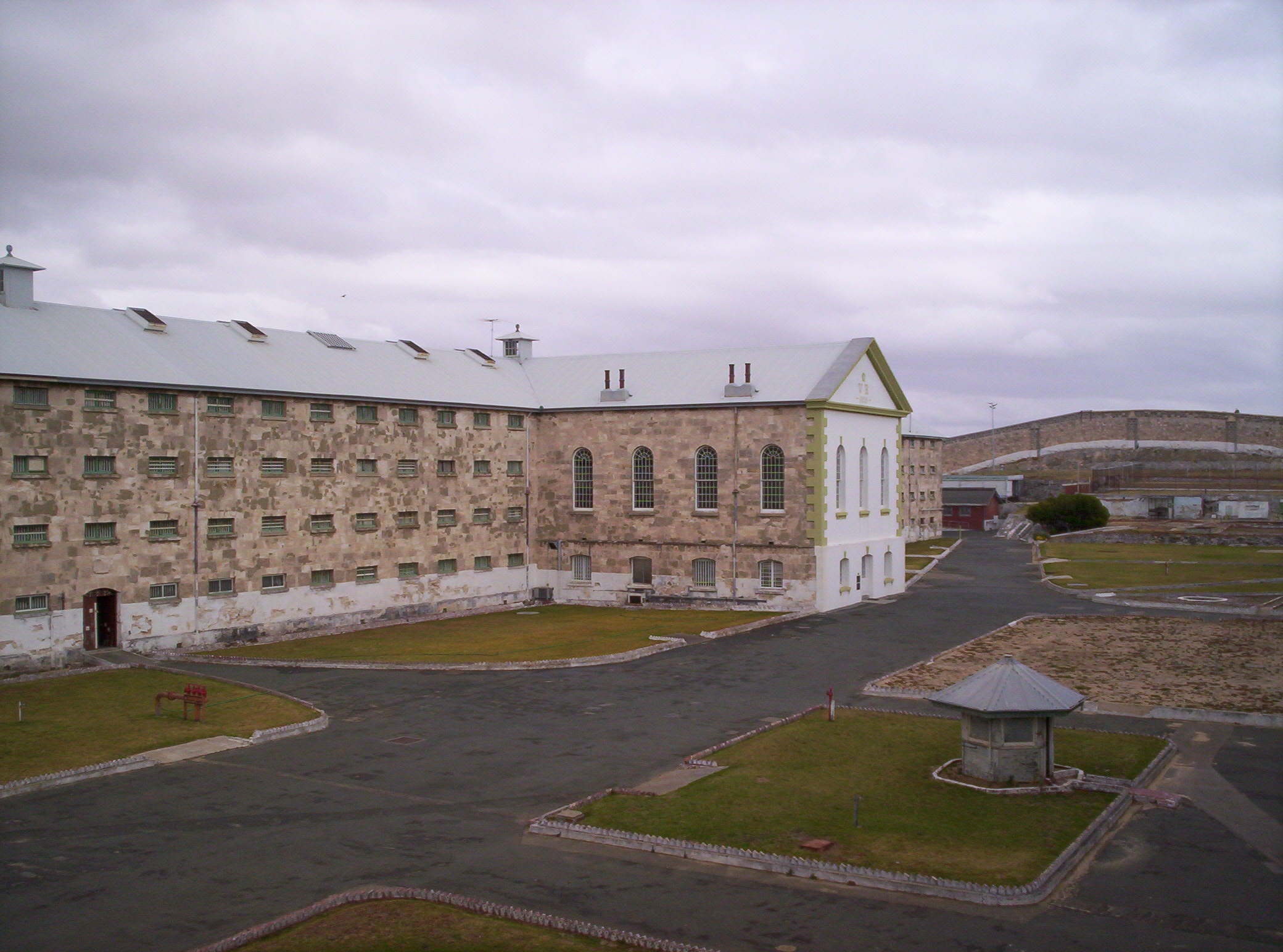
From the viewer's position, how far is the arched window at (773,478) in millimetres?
47438

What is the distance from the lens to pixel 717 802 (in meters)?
19.7

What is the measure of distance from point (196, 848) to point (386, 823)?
3.29 m

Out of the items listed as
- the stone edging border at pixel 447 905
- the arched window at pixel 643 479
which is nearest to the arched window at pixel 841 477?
the arched window at pixel 643 479

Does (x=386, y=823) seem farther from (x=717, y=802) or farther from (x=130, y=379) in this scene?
(x=130, y=379)

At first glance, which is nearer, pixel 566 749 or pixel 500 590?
pixel 566 749

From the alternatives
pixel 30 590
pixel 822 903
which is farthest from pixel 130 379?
pixel 822 903

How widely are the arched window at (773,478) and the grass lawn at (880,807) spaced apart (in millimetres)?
23219

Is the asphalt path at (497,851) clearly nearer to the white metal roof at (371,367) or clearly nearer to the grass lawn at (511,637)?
the grass lawn at (511,637)

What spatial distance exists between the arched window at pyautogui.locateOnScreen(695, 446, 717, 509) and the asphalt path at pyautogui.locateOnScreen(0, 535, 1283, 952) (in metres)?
19.4

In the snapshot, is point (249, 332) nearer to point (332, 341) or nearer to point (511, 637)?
point (332, 341)

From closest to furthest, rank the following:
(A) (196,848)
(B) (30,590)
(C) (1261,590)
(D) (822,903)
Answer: (D) (822,903) → (A) (196,848) → (B) (30,590) → (C) (1261,590)

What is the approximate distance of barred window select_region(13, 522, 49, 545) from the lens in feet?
108

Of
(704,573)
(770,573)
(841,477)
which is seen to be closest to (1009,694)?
(770,573)

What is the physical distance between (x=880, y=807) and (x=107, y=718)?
20.4 metres
